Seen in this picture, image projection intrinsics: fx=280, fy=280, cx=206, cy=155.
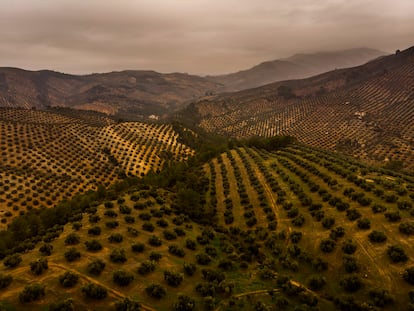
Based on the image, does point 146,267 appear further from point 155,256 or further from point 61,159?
point 61,159

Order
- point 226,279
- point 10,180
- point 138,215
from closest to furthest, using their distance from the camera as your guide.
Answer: point 226,279, point 138,215, point 10,180

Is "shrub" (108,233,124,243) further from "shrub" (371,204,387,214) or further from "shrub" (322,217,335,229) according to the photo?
"shrub" (371,204,387,214)

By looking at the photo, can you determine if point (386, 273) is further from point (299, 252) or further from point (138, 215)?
point (138, 215)

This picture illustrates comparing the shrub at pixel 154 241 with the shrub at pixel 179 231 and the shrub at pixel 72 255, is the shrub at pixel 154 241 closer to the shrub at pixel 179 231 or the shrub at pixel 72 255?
the shrub at pixel 179 231

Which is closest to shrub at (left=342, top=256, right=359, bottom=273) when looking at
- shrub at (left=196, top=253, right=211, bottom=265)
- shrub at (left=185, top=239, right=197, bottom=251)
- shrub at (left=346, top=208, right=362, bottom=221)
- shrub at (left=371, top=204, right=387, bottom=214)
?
shrub at (left=346, top=208, right=362, bottom=221)

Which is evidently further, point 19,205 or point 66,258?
point 19,205

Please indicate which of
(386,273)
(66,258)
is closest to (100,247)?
(66,258)

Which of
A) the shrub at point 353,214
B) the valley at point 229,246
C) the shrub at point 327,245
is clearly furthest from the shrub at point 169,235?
the shrub at point 353,214
